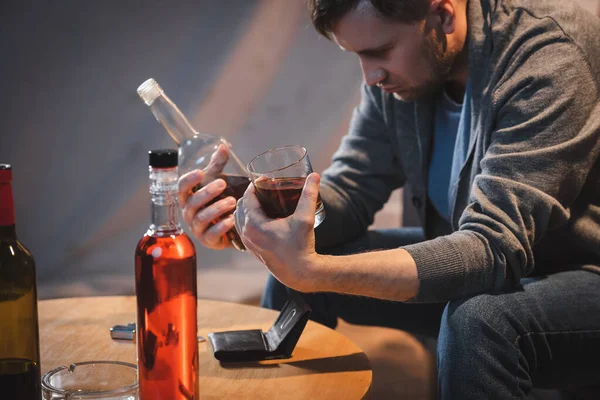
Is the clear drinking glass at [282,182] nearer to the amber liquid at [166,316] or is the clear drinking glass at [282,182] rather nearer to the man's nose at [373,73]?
the amber liquid at [166,316]

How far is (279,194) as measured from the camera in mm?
982

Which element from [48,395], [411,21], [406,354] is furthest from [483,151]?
[406,354]

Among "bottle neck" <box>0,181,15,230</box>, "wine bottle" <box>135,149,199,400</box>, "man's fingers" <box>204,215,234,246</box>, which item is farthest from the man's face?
"bottle neck" <box>0,181,15,230</box>

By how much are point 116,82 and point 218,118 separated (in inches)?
15.7

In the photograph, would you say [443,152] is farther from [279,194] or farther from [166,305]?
[166,305]

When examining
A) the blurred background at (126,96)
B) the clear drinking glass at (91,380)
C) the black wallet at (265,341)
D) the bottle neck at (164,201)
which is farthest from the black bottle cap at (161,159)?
the blurred background at (126,96)

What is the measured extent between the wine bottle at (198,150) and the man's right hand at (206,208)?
2 centimetres

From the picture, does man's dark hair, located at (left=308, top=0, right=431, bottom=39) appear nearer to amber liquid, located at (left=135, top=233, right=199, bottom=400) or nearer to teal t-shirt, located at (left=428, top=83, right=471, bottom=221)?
teal t-shirt, located at (left=428, top=83, right=471, bottom=221)

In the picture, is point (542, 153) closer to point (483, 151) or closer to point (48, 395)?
point (483, 151)

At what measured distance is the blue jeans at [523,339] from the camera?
1123mm

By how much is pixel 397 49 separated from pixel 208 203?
1.57 ft

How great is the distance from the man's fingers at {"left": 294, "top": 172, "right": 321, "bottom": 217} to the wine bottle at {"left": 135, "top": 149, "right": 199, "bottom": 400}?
156 mm

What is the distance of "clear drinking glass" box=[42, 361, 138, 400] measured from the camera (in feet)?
3.01

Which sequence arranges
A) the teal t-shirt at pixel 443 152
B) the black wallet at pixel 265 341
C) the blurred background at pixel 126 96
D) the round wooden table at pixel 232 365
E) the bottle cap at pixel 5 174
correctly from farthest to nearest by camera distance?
the blurred background at pixel 126 96 < the teal t-shirt at pixel 443 152 < the black wallet at pixel 265 341 < the round wooden table at pixel 232 365 < the bottle cap at pixel 5 174
